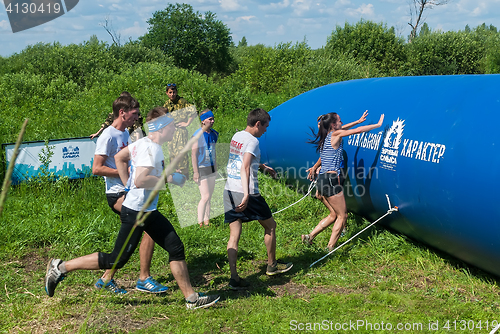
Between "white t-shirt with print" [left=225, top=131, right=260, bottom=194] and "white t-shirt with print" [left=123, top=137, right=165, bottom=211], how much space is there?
3.34 feet

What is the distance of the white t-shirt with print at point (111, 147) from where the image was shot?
4.55m

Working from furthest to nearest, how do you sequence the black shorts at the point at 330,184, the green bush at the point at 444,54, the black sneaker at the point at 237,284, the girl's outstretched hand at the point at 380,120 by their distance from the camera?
the green bush at the point at 444,54
the black shorts at the point at 330,184
the girl's outstretched hand at the point at 380,120
the black sneaker at the point at 237,284

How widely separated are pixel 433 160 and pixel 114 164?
3485mm

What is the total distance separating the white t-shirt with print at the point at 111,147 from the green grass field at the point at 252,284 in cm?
119

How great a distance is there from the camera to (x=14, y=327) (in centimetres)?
376

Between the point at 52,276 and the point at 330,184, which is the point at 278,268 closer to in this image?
the point at 330,184

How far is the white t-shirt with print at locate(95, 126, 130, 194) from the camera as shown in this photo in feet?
14.9

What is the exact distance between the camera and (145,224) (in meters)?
4.04

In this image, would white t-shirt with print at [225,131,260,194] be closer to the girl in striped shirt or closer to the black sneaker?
the black sneaker

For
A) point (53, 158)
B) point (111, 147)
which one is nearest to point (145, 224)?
point (111, 147)

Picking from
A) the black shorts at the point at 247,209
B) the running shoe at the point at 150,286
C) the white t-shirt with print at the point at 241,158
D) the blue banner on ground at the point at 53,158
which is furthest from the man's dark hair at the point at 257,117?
the blue banner on ground at the point at 53,158

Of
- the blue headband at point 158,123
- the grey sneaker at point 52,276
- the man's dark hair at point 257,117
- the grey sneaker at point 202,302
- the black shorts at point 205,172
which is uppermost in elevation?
the blue headband at point 158,123

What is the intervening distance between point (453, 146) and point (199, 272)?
129 inches

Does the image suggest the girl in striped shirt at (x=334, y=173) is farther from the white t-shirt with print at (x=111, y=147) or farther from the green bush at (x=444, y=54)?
the green bush at (x=444, y=54)
